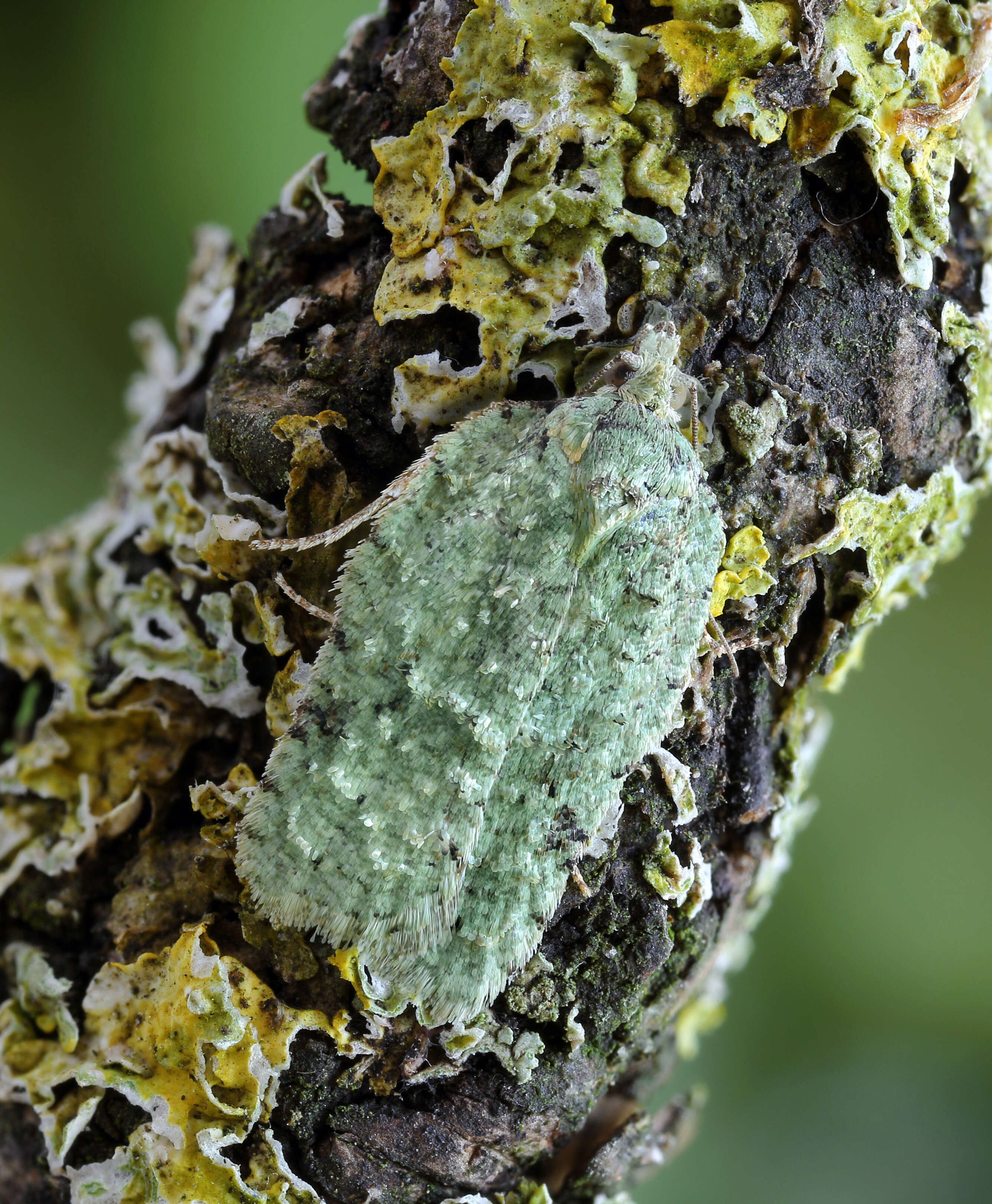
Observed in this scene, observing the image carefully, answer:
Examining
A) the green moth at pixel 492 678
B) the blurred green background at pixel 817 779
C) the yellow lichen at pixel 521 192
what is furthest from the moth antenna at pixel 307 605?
the blurred green background at pixel 817 779

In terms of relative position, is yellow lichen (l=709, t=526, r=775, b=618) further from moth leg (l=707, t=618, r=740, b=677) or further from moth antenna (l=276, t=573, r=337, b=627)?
moth antenna (l=276, t=573, r=337, b=627)

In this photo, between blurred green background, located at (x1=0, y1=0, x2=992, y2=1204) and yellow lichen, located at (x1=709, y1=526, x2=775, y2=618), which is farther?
blurred green background, located at (x1=0, y1=0, x2=992, y2=1204)

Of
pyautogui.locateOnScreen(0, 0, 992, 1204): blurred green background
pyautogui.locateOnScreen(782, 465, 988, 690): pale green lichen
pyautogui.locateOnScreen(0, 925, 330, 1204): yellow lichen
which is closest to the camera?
pyautogui.locateOnScreen(0, 925, 330, 1204): yellow lichen

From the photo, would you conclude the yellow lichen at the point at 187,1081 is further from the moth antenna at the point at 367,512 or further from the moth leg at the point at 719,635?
the moth leg at the point at 719,635

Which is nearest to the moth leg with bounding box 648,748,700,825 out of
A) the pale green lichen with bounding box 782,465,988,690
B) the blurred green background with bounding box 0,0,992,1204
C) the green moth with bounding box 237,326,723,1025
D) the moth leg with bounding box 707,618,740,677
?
the green moth with bounding box 237,326,723,1025

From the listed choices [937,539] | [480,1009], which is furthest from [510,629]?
[937,539]

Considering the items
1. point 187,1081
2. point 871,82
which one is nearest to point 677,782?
point 187,1081

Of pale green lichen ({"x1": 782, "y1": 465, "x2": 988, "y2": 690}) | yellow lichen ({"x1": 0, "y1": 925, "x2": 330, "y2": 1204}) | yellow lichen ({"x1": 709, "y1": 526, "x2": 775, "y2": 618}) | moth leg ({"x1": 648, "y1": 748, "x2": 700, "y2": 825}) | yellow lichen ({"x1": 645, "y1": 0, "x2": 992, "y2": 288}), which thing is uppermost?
yellow lichen ({"x1": 645, "y1": 0, "x2": 992, "y2": 288})
